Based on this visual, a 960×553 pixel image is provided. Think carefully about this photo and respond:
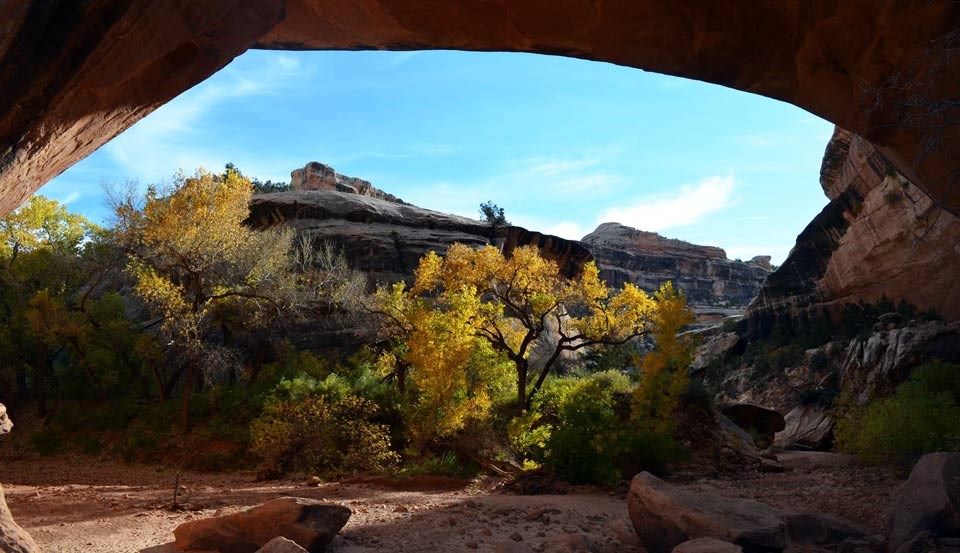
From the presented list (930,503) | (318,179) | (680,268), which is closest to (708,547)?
(930,503)

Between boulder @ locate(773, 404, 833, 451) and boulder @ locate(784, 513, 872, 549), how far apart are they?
1728 centimetres

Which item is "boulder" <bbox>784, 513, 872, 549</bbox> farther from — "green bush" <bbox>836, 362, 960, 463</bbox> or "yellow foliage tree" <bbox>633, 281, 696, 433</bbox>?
"yellow foliage tree" <bbox>633, 281, 696, 433</bbox>

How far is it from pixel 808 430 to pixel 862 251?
64.3 feet

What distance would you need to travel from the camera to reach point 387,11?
26.4 ft

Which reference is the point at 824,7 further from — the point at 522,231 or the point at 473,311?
the point at 522,231

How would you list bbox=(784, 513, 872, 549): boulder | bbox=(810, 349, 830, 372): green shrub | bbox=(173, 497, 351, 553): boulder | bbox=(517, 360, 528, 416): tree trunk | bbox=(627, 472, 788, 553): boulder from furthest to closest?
1. bbox=(810, 349, 830, 372): green shrub
2. bbox=(517, 360, 528, 416): tree trunk
3. bbox=(784, 513, 872, 549): boulder
4. bbox=(173, 497, 351, 553): boulder
5. bbox=(627, 472, 788, 553): boulder

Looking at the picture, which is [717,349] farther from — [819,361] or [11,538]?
[11,538]

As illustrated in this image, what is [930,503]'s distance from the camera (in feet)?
17.0

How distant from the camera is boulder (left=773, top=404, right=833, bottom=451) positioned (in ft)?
71.4

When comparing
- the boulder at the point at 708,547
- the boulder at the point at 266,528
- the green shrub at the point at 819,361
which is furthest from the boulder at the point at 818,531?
the green shrub at the point at 819,361

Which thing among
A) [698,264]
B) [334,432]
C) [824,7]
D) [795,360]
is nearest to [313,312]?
[334,432]

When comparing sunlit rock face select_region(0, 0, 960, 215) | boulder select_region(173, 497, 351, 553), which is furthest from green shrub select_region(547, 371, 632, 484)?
boulder select_region(173, 497, 351, 553)

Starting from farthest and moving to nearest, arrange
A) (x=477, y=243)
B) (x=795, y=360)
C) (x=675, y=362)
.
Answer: (x=795, y=360)
(x=477, y=243)
(x=675, y=362)

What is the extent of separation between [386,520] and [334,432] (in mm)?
8049
